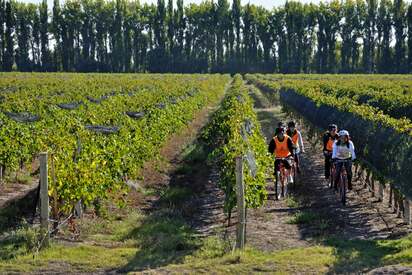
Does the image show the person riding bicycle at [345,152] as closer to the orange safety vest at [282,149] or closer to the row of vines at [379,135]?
the row of vines at [379,135]

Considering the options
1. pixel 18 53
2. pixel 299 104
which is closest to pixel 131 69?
pixel 18 53

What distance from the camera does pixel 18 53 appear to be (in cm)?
10362

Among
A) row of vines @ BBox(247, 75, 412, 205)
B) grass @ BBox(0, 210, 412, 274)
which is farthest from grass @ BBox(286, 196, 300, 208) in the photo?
grass @ BBox(0, 210, 412, 274)

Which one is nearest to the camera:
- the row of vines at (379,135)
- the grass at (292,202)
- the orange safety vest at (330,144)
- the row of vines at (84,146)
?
the row of vines at (84,146)

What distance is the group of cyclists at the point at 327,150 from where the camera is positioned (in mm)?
12492

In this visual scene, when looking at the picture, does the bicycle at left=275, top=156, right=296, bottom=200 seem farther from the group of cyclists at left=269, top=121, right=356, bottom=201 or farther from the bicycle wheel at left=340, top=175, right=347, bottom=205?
the bicycle wheel at left=340, top=175, right=347, bottom=205

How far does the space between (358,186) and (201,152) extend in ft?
19.2

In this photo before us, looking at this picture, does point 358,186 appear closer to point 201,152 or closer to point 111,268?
point 201,152

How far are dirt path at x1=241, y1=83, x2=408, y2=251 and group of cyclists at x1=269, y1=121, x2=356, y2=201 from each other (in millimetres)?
491

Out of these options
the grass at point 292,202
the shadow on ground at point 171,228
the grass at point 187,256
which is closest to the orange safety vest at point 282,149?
the grass at point 292,202

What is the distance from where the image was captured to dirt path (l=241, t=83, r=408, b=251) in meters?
10.2

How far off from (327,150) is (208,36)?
99.4 metres

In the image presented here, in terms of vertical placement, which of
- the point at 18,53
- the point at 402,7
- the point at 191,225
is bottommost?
the point at 191,225

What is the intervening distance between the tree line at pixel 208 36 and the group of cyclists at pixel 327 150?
3567 inches
